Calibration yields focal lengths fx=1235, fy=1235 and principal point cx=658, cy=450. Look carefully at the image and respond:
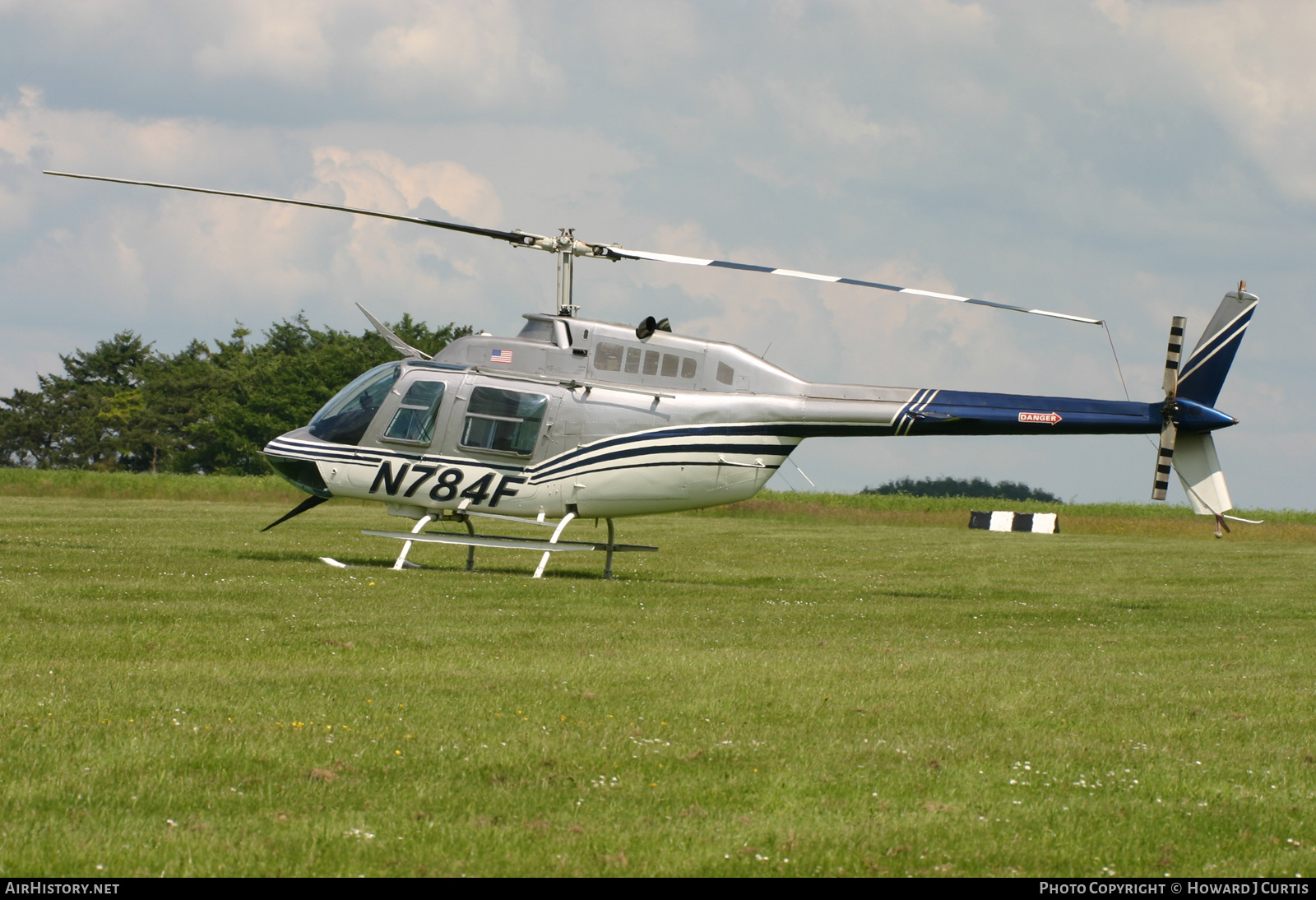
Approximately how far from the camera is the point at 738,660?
36.3 feet

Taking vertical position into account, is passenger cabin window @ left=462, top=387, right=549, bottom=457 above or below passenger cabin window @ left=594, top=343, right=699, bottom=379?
below

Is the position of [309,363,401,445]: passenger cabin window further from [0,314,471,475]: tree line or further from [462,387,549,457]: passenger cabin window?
[0,314,471,475]: tree line

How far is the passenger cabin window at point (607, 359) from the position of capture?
17.8m

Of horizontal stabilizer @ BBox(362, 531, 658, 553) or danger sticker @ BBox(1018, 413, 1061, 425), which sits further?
horizontal stabilizer @ BBox(362, 531, 658, 553)

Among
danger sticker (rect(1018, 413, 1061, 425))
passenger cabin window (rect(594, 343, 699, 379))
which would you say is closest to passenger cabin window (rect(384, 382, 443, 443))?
passenger cabin window (rect(594, 343, 699, 379))

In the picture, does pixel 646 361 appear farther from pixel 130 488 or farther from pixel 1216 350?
pixel 130 488

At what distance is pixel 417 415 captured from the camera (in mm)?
18000

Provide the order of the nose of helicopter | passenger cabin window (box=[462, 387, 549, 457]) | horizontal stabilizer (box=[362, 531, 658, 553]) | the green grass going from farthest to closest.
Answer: the green grass, the nose of helicopter, passenger cabin window (box=[462, 387, 549, 457]), horizontal stabilizer (box=[362, 531, 658, 553])

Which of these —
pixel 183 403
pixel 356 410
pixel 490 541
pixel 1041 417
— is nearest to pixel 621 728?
pixel 490 541

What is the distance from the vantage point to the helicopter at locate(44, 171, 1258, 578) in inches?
687

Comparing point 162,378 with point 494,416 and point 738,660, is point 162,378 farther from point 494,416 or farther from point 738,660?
point 738,660

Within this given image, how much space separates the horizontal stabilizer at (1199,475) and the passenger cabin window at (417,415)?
1037 centimetres

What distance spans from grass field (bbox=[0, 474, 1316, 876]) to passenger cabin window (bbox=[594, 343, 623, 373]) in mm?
3138

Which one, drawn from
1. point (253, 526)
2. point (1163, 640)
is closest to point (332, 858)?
point (1163, 640)
